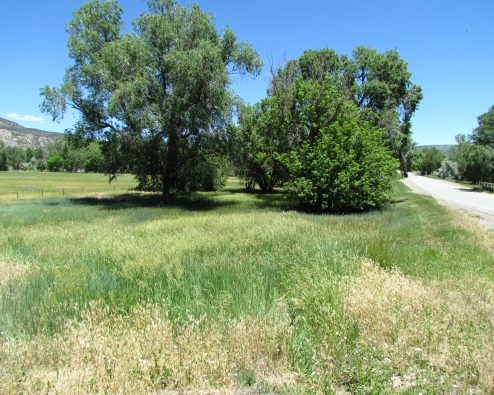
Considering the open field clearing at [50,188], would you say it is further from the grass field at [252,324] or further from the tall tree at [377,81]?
the grass field at [252,324]

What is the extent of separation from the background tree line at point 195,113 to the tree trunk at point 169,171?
93mm

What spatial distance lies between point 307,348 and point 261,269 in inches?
131

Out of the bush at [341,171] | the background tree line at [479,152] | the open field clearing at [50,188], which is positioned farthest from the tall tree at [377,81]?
the open field clearing at [50,188]

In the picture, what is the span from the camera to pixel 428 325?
488 cm

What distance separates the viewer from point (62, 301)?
20.1 feet

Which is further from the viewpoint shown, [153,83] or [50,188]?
[50,188]

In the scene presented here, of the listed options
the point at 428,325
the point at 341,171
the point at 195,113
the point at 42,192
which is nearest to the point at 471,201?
the point at 341,171

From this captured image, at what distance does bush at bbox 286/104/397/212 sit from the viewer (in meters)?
26.4

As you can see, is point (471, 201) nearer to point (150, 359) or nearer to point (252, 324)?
point (252, 324)

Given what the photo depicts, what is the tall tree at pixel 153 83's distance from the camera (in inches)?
1099

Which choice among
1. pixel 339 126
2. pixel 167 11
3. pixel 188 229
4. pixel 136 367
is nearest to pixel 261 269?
pixel 136 367

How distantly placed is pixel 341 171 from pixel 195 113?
11526 millimetres

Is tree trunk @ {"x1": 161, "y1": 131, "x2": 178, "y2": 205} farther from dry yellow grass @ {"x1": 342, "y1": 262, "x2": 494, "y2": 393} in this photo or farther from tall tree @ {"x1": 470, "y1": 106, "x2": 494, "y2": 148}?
tall tree @ {"x1": 470, "y1": 106, "x2": 494, "y2": 148}

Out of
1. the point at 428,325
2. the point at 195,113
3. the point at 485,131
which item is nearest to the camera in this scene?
the point at 428,325
